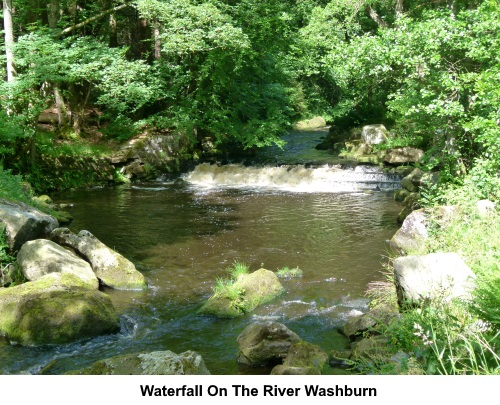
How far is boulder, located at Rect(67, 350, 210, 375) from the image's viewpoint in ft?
14.1

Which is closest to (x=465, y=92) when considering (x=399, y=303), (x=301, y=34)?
(x=399, y=303)

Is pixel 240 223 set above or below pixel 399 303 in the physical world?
below

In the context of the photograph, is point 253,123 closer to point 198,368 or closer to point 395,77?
point 395,77

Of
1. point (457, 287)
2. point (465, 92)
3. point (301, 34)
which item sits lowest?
point (457, 287)

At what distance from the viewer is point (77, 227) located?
12133 mm

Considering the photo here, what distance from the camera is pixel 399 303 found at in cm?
606

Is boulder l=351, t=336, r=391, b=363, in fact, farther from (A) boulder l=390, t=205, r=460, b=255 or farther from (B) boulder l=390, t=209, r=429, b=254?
(B) boulder l=390, t=209, r=429, b=254

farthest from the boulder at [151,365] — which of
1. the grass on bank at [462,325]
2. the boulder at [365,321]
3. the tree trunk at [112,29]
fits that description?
the tree trunk at [112,29]

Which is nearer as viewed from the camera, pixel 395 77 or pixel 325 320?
pixel 325 320

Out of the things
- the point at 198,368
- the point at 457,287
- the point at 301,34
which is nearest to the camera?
the point at 198,368

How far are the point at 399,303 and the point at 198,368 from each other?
2721mm

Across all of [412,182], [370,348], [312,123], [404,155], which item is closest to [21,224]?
[370,348]

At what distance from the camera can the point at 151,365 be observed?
171 inches
